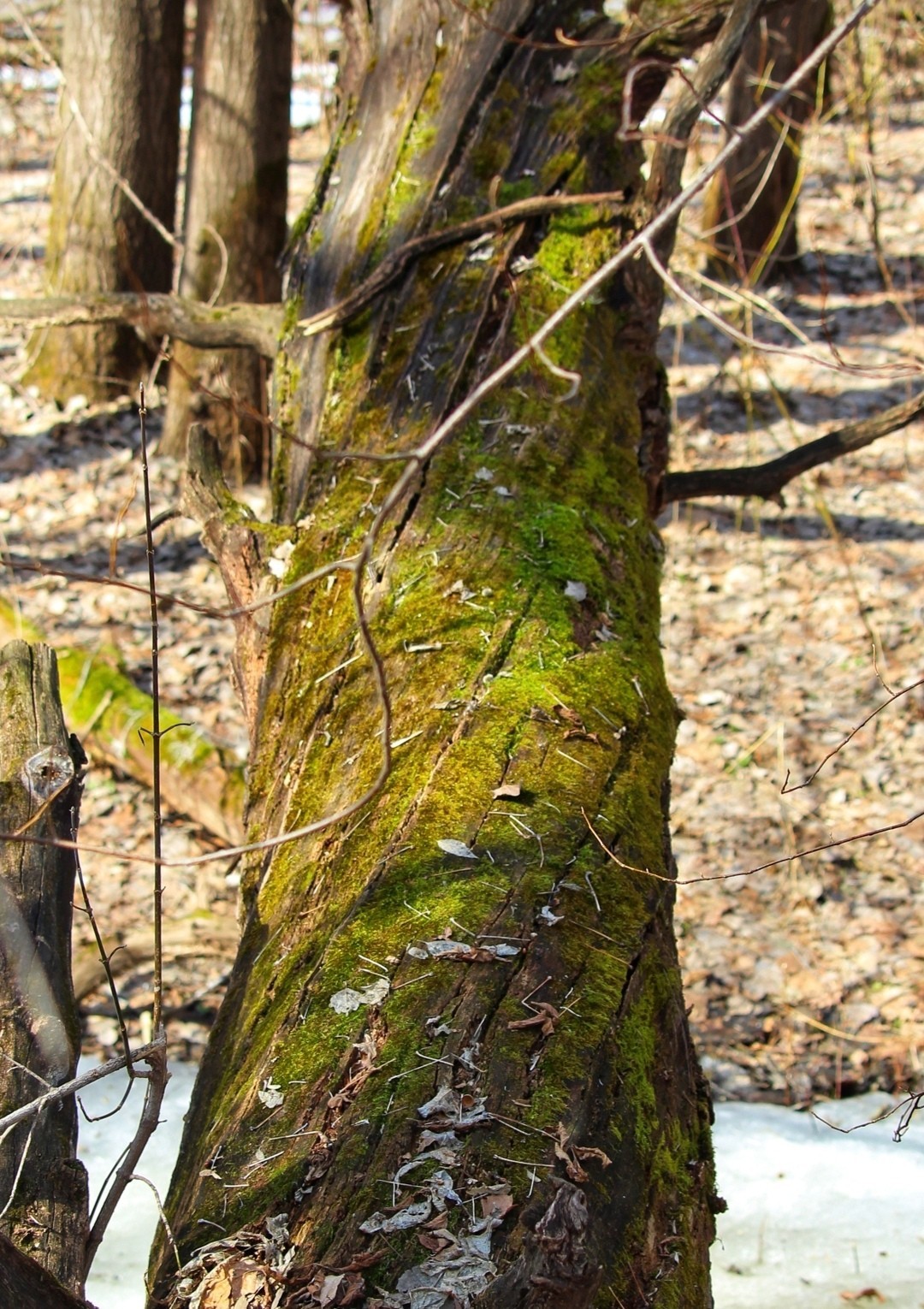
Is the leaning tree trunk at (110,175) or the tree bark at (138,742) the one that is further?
the leaning tree trunk at (110,175)

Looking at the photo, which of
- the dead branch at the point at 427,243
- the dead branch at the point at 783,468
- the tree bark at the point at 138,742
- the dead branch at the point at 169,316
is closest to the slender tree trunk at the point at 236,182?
the tree bark at the point at 138,742

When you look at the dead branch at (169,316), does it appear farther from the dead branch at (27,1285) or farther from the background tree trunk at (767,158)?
the background tree trunk at (767,158)

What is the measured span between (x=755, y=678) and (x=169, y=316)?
3557mm

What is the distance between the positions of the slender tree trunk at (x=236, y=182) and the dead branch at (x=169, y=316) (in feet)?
9.98

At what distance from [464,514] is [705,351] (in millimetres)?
6646

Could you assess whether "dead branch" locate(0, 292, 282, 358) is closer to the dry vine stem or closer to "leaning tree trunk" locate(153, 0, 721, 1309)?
"leaning tree trunk" locate(153, 0, 721, 1309)

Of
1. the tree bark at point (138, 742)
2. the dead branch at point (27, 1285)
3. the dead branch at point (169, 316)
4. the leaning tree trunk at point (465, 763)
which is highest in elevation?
the dead branch at point (169, 316)

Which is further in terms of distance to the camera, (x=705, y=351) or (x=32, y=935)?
(x=705, y=351)

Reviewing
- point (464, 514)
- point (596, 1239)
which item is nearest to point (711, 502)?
point (464, 514)

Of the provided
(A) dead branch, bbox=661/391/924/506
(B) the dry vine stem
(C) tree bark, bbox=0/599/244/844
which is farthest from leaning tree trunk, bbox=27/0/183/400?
(B) the dry vine stem

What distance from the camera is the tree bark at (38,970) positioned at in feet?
5.38

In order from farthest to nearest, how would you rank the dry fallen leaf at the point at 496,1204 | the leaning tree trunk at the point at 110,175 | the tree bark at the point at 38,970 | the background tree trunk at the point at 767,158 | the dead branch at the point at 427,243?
the background tree trunk at the point at 767,158, the leaning tree trunk at the point at 110,175, the dead branch at the point at 427,243, the tree bark at the point at 38,970, the dry fallen leaf at the point at 496,1204

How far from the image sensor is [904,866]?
189 inches

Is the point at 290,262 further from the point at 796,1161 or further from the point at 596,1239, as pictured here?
the point at 796,1161
